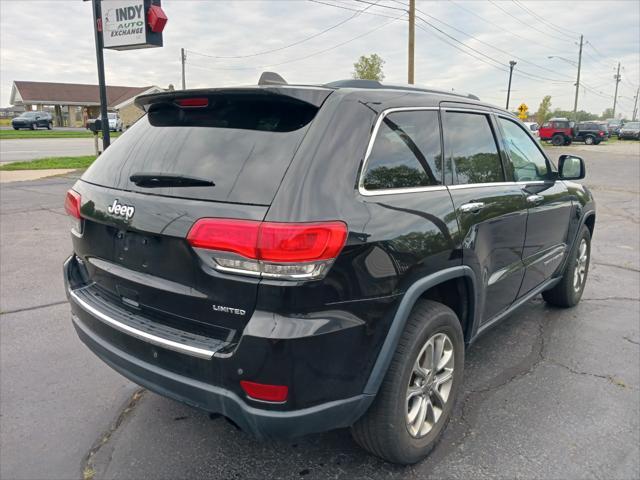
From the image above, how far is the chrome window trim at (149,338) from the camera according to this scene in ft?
6.84

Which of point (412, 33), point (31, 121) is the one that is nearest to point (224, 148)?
point (412, 33)

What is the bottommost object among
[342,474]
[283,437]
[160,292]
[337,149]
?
[342,474]

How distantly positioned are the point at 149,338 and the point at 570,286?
3879 millimetres

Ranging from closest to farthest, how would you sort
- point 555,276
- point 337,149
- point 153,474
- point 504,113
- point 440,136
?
point 337,149
point 153,474
point 440,136
point 504,113
point 555,276

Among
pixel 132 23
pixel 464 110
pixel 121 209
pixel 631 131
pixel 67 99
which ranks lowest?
pixel 121 209

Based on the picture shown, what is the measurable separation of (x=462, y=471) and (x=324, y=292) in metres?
1.30

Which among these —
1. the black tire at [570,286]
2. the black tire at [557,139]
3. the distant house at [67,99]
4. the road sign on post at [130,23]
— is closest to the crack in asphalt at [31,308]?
the black tire at [570,286]

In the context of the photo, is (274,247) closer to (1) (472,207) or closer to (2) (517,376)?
(1) (472,207)

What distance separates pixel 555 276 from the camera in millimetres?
4391

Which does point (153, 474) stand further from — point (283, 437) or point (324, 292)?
point (324, 292)

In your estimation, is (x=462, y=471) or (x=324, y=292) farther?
(x=462, y=471)

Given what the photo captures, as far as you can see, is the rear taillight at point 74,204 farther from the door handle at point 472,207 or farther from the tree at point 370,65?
the tree at point 370,65

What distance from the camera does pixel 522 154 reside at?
380 centimetres

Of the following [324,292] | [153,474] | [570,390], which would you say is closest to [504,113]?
[570,390]
